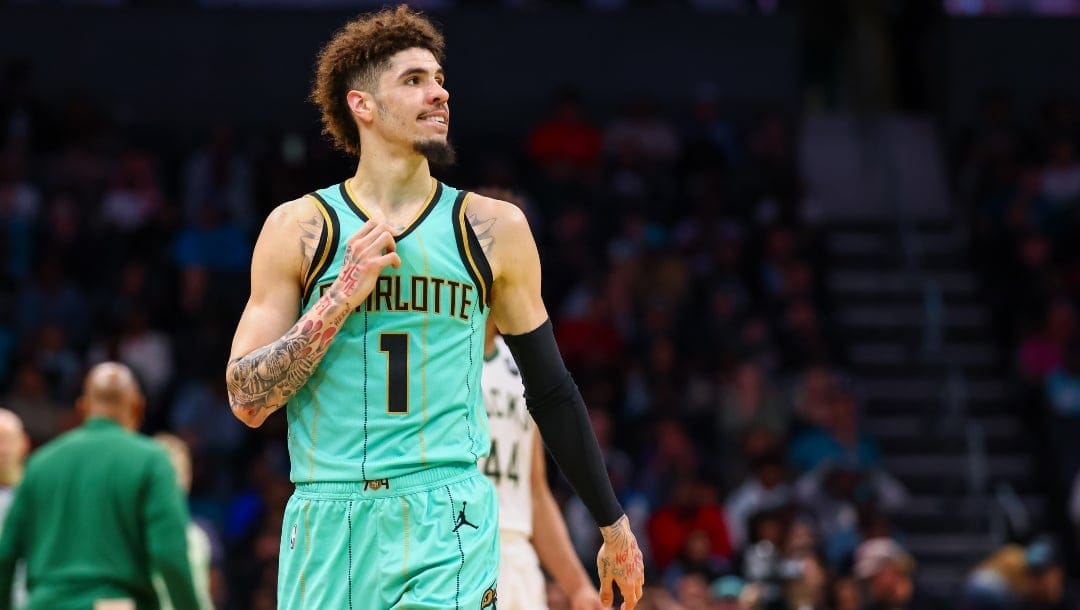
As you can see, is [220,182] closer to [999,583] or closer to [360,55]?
[999,583]

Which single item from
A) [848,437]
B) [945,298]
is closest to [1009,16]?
[945,298]

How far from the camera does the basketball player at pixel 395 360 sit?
4117 mm

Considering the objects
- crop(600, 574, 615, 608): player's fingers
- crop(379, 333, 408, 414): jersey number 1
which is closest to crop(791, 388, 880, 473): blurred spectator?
crop(600, 574, 615, 608): player's fingers

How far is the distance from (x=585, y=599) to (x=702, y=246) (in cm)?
989

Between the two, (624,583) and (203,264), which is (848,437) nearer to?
(203,264)

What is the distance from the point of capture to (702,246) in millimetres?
15648

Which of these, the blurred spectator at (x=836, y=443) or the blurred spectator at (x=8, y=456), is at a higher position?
the blurred spectator at (x=8, y=456)

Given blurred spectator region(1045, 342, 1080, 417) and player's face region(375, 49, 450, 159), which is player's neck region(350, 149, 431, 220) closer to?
player's face region(375, 49, 450, 159)

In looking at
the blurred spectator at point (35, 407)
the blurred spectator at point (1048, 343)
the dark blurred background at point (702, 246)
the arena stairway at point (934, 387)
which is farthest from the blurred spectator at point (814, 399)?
the blurred spectator at point (35, 407)

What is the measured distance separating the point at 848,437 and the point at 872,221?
4.62 meters

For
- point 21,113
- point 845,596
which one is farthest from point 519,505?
point 21,113

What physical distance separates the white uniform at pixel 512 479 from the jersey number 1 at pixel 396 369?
1.79 metres

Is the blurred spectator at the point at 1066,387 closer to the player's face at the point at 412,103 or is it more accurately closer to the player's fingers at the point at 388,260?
the player's face at the point at 412,103

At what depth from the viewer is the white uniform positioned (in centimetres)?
602
